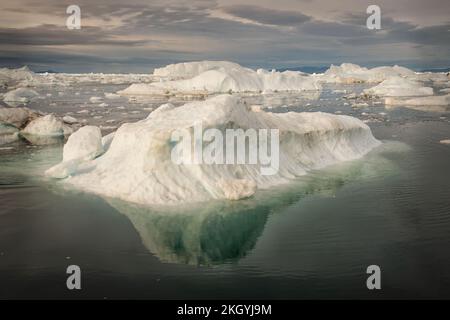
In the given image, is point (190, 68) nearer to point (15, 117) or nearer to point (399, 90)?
point (399, 90)

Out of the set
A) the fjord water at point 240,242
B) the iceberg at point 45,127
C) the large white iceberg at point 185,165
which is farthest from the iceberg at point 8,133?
the large white iceberg at point 185,165

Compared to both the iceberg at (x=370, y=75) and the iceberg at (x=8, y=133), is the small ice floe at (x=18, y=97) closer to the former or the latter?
the iceberg at (x=8, y=133)

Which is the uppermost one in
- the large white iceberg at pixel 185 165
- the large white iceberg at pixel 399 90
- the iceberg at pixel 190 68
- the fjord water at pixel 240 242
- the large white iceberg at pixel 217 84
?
the iceberg at pixel 190 68

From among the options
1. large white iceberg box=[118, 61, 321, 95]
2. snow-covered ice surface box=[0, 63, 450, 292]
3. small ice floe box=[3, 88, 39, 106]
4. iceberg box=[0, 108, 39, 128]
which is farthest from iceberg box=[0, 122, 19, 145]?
large white iceberg box=[118, 61, 321, 95]
